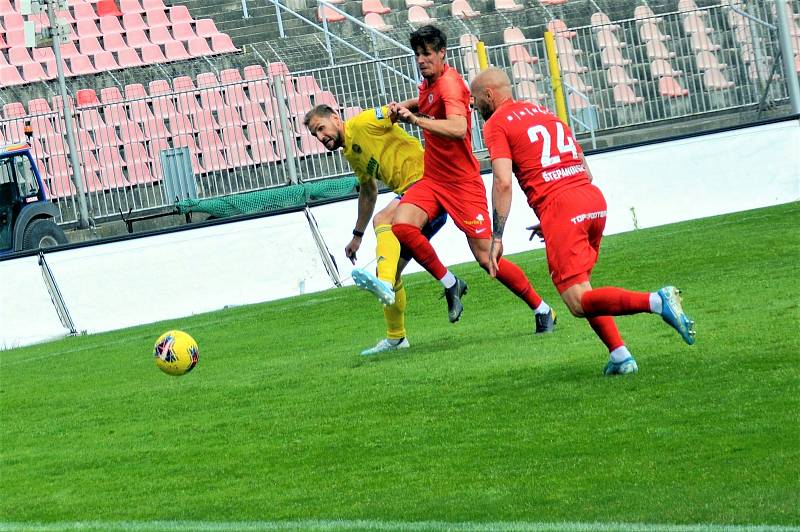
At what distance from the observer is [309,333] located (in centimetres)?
1266

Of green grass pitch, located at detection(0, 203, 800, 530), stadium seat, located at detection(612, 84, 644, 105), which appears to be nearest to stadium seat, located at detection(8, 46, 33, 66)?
stadium seat, located at detection(612, 84, 644, 105)

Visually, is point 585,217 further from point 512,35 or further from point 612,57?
point 512,35

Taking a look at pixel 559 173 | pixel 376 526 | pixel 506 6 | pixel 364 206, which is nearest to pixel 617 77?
pixel 506 6

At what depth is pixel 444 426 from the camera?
7266 mm

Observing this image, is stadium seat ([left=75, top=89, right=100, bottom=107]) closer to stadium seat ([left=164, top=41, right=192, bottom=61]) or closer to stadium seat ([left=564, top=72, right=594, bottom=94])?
stadium seat ([left=164, top=41, right=192, bottom=61])

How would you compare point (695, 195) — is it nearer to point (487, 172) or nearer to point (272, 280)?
point (487, 172)

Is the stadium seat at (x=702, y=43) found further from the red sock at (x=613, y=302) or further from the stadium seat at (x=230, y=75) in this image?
the red sock at (x=613, y=302)

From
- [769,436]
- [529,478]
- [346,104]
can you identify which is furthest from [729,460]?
[346,104]

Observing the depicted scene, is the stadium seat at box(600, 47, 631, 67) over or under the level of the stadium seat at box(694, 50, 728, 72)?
over

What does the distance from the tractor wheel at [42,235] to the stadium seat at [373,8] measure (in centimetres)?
1104

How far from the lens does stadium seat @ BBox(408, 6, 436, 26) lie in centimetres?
3016

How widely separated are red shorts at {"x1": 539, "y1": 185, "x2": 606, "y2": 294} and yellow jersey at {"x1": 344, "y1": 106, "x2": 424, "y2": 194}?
2785 mm

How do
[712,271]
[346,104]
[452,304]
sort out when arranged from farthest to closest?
[346,104], [712,271], [452,304]

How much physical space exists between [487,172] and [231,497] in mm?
12370
